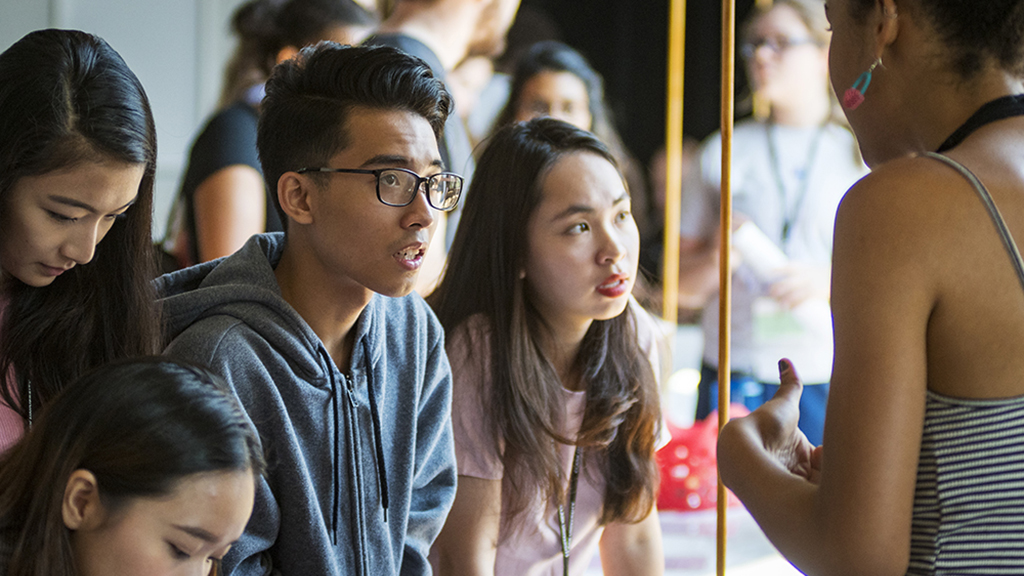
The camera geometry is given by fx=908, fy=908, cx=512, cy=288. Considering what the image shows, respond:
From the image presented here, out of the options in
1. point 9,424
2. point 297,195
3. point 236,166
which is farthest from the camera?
point 236,166

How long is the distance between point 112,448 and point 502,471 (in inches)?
26.3

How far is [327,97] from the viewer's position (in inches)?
45.4

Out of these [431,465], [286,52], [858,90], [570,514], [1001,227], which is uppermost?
[286,52]

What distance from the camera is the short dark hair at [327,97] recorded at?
1.14 meters

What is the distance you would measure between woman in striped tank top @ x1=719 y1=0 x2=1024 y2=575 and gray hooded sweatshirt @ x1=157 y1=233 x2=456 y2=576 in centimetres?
57

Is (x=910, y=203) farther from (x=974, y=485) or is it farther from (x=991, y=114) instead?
(x=974, y=485)

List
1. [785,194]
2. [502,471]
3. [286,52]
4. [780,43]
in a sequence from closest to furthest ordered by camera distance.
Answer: [502,471] < [286,52] < [785,194] < [780,43]

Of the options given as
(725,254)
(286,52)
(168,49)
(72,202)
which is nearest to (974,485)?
(725,254)

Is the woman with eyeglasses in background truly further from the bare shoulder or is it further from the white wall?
the bare shoulder

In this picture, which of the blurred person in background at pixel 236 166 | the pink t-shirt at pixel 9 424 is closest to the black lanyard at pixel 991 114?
the pink t-shirt at pixel 9 424

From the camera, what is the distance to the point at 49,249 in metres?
0.96

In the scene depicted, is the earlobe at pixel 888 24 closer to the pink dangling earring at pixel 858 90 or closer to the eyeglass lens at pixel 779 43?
the pink dangling earring at pixel 858 90

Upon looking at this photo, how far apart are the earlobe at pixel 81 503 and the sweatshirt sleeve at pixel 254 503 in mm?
209

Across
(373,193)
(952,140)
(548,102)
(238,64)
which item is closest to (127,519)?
(373,193)
